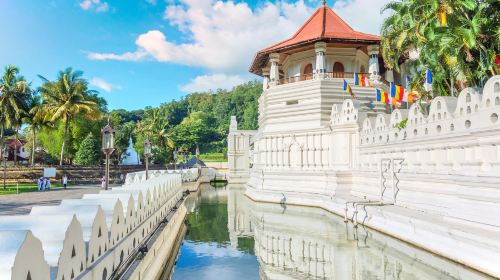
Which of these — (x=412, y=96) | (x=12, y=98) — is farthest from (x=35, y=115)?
(x=412, y=96)

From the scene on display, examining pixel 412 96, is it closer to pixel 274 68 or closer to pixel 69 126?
pixel 274 68

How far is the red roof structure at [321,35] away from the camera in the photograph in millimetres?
25031

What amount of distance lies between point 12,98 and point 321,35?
2769 centimetres

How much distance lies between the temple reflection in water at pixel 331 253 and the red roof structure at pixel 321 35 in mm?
12601

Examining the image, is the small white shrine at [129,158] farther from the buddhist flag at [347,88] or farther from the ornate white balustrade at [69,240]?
the ornate white balustrade at [69,240]

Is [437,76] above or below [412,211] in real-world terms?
above

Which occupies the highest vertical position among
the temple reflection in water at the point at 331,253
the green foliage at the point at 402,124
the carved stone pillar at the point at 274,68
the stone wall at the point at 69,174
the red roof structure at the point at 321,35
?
the red roof structure at the point at 321,35

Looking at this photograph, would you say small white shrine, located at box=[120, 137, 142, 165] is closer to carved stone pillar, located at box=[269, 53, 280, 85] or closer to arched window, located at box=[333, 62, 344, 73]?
carved stone pillar, located at box=[269, 53, 280, 85]

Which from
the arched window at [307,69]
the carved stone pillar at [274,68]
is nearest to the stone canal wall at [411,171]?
the carved stone pillar at [274,68]

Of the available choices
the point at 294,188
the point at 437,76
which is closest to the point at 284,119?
the point at 294,188

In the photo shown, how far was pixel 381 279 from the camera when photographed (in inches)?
338

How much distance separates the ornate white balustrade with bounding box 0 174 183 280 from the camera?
341 cm

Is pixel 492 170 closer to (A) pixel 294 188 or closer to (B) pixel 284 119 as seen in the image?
(A) pixel 294 188

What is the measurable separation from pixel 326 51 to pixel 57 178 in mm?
27045
